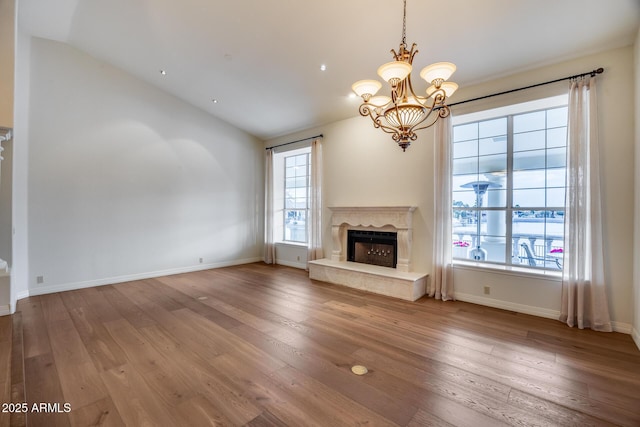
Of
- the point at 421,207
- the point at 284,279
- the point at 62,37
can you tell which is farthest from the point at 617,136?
the point at 62,37

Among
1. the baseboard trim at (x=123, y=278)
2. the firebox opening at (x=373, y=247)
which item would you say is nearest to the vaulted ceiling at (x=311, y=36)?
the firebox opening at (x=373, y=247)

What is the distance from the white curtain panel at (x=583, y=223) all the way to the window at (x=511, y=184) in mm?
363

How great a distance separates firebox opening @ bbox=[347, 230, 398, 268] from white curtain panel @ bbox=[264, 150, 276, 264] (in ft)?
7.75

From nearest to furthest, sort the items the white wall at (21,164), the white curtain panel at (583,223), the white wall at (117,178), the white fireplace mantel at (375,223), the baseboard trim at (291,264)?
the white curtain panel at (583,223)
the white wall at (21,164)
the white wall at (117,178)
the white fireplace mantel at (375,223)
the baseboard trim at (291,264)

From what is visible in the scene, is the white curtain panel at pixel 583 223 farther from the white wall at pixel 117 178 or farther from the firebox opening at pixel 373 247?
the white wall at pixel 117 178

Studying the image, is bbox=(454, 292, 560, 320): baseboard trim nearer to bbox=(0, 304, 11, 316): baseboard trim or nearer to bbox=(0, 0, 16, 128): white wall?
bbox=(0, 304, 11, 316): baseboard trim

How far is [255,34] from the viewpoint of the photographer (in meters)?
3.90

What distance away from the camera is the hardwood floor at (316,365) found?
6.30ft

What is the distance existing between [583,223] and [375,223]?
9.25 ft

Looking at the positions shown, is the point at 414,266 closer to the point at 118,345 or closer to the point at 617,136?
the point at 617,136

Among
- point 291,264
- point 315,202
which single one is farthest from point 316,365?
point 291,264

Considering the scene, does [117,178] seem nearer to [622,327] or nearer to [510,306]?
[510,306]

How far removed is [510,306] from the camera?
3930mm

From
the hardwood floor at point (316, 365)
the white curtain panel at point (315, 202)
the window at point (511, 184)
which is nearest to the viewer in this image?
the hardwood floor at point (316, 365)
